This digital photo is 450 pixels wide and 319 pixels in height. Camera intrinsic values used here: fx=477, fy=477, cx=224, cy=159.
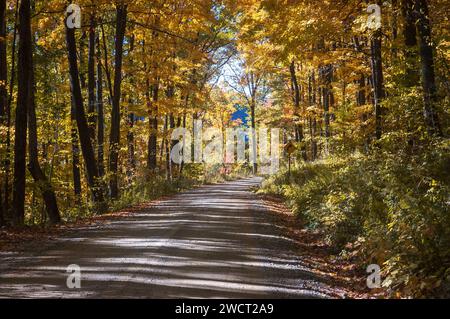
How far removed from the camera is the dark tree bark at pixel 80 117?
17.7 meters

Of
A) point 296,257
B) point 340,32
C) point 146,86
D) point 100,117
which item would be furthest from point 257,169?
point 296,257

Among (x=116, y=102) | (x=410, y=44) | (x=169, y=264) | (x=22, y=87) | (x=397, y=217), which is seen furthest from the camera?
(x=116, y=102)

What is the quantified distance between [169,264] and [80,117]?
10.8 m

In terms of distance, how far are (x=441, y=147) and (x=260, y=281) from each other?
465 cm

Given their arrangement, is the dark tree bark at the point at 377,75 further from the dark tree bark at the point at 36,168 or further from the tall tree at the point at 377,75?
the dark tree bark at the point at 36,168

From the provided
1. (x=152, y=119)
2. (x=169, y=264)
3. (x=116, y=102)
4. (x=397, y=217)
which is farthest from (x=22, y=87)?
(x=152, y=119)

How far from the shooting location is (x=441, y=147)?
941cm

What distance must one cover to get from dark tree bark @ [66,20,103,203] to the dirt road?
5.10 meters

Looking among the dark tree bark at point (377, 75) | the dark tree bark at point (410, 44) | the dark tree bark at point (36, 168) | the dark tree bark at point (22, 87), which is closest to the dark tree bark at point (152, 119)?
the dark tree bark at point (36, 168)

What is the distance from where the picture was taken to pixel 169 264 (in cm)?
858

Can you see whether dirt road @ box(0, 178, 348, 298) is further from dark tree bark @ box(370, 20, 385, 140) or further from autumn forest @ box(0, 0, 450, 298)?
dark tree bark @ box(370, 20, 385, 140)

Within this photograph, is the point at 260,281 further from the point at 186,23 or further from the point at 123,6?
the point at 186,23

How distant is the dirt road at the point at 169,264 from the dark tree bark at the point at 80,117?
510 cm

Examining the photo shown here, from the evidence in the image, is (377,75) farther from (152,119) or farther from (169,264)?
(152,119)
